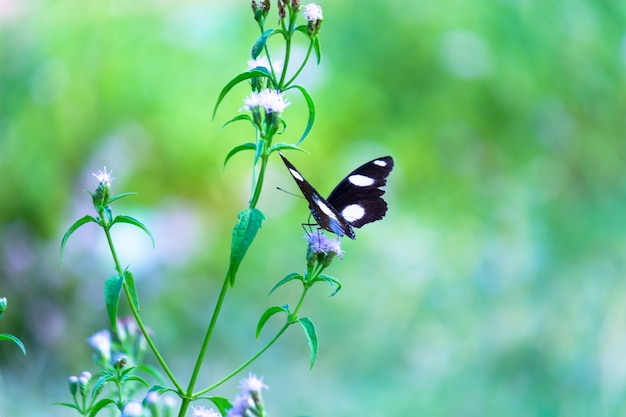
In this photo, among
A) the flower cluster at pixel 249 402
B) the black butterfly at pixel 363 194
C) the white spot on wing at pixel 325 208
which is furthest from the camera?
the black butterfly at pixel 363 194

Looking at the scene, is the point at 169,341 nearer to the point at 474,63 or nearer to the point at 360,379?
the point at 360,379

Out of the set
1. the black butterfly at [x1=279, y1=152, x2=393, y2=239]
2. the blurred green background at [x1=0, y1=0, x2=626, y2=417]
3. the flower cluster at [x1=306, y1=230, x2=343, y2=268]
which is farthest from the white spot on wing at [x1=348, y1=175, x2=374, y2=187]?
the blurred green background at [x1=0, y1=0, x2=626, y2=417]

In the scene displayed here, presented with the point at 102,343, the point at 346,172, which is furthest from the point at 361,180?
the point at 346,172

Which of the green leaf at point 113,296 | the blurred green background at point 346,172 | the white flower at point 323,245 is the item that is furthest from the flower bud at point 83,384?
the blurred green background at point 346,172

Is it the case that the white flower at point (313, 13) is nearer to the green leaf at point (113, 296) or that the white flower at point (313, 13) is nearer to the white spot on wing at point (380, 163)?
the white spot on wing at point (380, 163)

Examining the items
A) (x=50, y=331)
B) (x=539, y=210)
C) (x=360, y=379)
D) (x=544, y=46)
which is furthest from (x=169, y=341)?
(x=544, y=46)

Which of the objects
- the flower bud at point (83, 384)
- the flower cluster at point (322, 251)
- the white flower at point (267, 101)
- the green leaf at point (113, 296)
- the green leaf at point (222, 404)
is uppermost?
the white flower at point (267, 101)

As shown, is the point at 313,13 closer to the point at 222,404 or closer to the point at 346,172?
the point at 222,404
